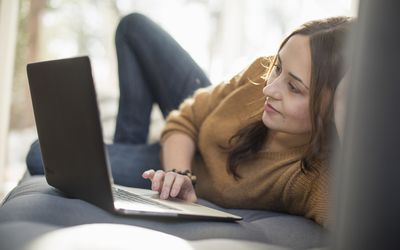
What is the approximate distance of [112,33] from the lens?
272 cm

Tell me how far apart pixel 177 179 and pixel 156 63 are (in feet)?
2.34

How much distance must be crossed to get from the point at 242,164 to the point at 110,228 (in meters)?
0.59

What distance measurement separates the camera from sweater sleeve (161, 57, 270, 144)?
4.36 ft

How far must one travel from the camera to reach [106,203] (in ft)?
2.51

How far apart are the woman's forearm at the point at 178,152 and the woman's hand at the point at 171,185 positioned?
19cm

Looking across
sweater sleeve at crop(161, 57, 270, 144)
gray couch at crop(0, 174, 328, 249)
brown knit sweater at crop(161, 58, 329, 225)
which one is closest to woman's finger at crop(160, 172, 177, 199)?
gray couch at crop(0, 174, 328, 249)

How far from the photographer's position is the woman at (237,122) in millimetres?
977

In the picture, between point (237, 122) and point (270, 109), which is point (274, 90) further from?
point (237, 122)

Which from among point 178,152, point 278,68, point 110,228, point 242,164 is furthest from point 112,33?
point 110,228

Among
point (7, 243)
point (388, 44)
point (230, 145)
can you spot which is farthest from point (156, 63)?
point (388, 44)

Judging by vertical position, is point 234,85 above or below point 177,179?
above

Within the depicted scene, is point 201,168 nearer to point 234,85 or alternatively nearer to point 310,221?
point 234,85

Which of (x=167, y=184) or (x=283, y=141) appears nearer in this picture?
(x=167, y=184)

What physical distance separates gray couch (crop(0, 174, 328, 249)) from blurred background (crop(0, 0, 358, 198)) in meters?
1.62
